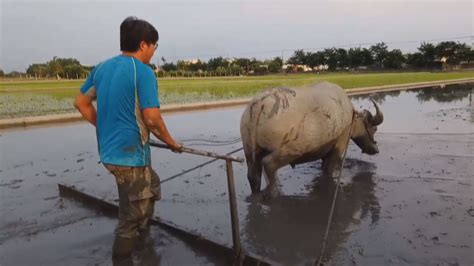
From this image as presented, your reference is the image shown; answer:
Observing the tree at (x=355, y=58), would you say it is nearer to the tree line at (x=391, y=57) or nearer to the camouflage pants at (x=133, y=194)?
the tree line at (x=391, y=57)

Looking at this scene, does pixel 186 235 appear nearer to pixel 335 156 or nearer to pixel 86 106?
pixel 86 106

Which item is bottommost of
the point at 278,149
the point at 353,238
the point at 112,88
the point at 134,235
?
the point at 353,238

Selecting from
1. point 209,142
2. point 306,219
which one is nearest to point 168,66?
point 209,142

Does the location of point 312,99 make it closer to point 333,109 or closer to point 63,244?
point 333,109

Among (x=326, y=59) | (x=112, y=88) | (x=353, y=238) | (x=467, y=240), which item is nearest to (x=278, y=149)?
(x=353, y=238)

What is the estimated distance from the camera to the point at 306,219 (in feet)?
15.4

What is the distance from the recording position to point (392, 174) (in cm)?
648

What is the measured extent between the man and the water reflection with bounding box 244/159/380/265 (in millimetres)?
1370

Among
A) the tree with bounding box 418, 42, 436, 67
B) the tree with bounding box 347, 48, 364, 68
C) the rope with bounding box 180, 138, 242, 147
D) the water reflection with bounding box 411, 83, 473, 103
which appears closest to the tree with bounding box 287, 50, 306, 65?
the tree with bounding box 347, 48, 364, 68

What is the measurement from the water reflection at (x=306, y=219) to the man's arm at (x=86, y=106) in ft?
6.10

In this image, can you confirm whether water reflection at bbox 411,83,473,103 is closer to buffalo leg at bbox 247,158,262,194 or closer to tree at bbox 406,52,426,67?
buffalo leg at bbox 247,158,262,194

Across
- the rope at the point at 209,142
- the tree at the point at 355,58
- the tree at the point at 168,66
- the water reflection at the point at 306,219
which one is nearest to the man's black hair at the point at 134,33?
the water reflection at the point at 306,219

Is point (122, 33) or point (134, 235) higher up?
point (122, 33)

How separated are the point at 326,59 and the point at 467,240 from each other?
7493 centimetres
